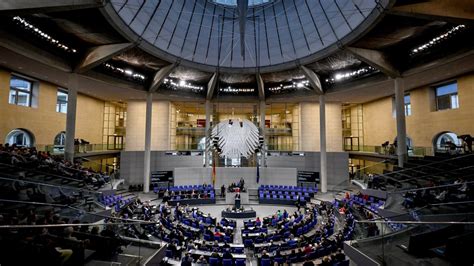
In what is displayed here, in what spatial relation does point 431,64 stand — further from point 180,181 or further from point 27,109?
point 27,109

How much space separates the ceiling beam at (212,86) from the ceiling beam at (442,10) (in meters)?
15.9

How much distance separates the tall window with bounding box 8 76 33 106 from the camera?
1848 centimetres

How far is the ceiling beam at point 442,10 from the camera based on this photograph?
1096 centimetres

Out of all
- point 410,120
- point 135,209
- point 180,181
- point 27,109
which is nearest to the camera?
point 135,209

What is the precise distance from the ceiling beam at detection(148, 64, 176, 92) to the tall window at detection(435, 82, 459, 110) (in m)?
23.6

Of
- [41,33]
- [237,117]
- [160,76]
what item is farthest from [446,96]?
[41,33]

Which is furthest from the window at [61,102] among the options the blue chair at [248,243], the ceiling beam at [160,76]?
the blue chair at [248,243]

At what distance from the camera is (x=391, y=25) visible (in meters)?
14.6

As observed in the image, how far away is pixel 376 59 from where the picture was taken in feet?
57.5

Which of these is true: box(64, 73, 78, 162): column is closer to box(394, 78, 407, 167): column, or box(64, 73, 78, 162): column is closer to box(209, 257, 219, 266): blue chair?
box(209, 257, 219, 266): blue chair

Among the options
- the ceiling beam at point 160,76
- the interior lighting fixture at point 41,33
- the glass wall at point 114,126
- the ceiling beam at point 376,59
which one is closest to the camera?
the interior lighting fixture at point 41,33

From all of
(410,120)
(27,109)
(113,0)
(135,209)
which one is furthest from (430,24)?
(27,109)

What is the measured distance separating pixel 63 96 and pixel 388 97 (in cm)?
3434

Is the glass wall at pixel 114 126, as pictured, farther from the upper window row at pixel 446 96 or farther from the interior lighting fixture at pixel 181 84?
the upper window row at pixel 446 96
